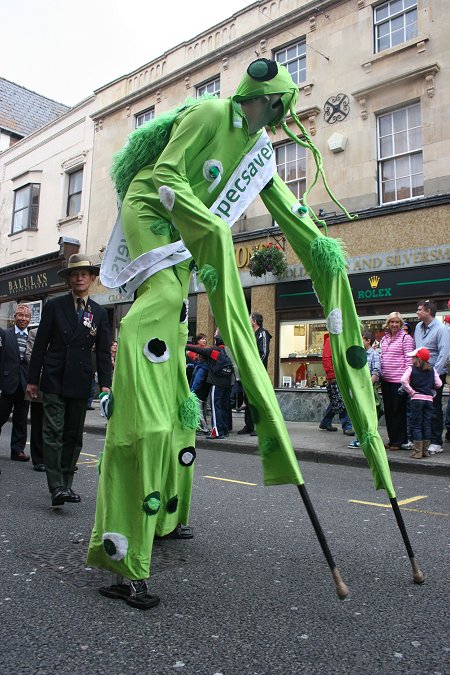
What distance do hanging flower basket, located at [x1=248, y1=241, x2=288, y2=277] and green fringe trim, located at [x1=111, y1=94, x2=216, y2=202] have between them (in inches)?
439

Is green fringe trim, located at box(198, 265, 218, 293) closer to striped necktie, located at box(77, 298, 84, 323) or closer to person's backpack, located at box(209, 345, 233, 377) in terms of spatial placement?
striped necktie, located at box(77, 298, 84, 323)

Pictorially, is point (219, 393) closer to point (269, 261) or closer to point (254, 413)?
point (269, 261)

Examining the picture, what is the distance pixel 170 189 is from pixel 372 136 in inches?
470

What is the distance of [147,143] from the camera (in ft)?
9.51

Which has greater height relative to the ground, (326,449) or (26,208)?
(26,208)

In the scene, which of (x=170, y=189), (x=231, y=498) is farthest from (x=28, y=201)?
(x=170, y=189)

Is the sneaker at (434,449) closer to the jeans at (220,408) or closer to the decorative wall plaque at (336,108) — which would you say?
the jeans at (220,408)

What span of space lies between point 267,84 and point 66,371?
2.65 meters

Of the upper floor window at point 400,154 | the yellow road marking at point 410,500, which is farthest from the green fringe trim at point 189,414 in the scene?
the upper floor window at point 400,154

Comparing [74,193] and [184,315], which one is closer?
[184,315]

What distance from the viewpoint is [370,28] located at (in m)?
13.2


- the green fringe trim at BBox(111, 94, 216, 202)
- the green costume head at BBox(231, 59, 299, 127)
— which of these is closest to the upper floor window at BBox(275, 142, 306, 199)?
the green fringe trim at BBox(111, 94, 216, 202)

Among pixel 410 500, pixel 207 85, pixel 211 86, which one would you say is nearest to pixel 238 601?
pixel 410 500

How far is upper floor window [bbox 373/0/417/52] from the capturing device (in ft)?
41.7
